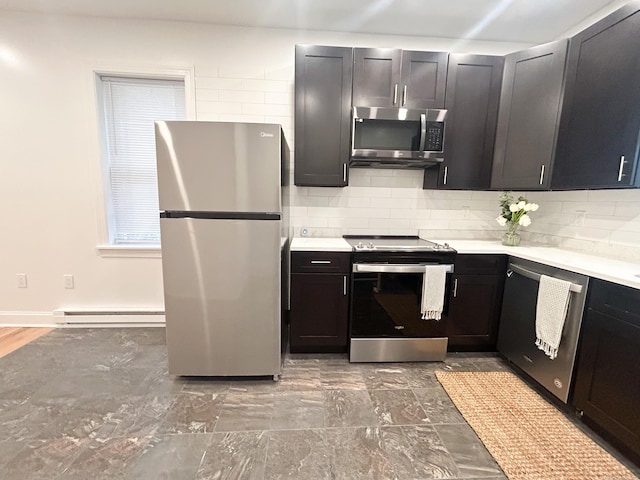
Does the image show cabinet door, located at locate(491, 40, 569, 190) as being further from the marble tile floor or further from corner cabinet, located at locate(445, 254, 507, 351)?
the marble tile floor

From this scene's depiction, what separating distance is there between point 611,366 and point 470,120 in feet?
6.33

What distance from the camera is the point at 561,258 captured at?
1960 mm

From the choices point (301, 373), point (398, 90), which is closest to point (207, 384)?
point (301, 373)

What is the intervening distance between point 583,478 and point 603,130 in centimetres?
194

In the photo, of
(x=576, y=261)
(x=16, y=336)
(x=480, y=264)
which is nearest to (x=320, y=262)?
(x=480, y=264)

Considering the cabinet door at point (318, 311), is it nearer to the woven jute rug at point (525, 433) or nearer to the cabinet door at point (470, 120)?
the woven jute rug at point (525, 433)

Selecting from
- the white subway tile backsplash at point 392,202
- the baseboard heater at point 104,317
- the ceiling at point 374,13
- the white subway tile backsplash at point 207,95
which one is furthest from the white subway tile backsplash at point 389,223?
the baseboard heater at point 104,317

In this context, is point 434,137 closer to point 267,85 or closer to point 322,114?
point 322,114

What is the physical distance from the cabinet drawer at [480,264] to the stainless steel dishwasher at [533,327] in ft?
0.21

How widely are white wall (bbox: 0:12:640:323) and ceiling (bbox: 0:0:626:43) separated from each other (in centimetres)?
9

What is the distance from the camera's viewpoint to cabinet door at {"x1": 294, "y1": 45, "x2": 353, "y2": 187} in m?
2.26

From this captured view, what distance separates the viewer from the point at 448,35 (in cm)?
257

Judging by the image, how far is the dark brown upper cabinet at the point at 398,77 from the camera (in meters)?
2.27

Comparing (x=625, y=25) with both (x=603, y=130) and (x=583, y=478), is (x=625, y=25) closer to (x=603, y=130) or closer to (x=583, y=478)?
(x=603, y=130)
